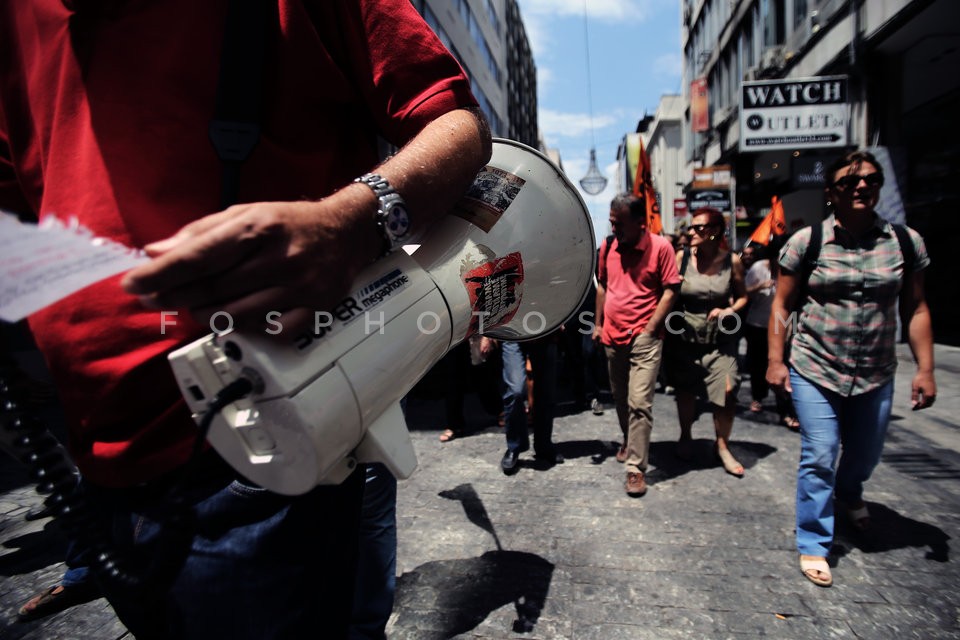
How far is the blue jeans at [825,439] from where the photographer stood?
8.91 feet

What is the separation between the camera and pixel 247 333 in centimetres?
62

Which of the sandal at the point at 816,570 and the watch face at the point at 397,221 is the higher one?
the watch face at the point at 397,221

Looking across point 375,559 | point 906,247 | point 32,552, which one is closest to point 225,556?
point 375,559

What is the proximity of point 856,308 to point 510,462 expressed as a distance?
2.58 meters

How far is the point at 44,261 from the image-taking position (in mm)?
528

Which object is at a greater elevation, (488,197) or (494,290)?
(488,197)

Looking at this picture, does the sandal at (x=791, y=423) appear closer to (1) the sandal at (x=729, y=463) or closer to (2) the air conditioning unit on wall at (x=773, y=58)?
(1) the sandal at (x=729, y=463)

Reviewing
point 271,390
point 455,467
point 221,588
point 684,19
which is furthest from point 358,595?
point 684,19

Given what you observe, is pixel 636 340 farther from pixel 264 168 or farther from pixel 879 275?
pixel 264 168

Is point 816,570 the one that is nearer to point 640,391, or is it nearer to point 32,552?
point 640,391

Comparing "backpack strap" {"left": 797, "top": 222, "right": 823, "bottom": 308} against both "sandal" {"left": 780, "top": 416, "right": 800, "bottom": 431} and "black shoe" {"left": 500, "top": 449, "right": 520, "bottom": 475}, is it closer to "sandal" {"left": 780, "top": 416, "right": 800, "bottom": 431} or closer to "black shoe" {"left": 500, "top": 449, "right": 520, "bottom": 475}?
"black shoe" {"left": 500, "top": 449, "right": 520, "bottom": 475}

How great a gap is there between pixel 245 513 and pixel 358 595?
1.20 m

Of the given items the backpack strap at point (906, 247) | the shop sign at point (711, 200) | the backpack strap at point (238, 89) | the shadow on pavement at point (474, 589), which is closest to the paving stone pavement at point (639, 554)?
the shadow on pavement at point (474, 589)

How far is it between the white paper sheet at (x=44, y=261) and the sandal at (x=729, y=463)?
14.2ft
